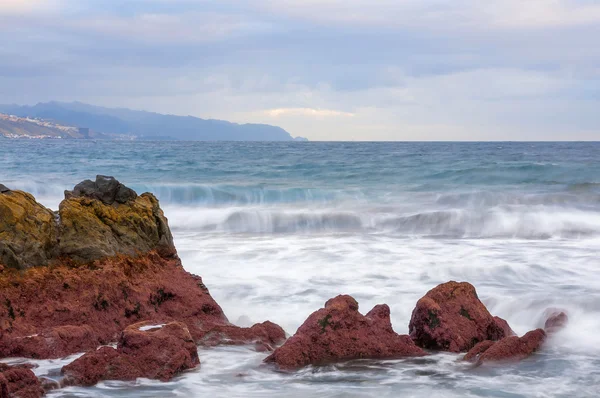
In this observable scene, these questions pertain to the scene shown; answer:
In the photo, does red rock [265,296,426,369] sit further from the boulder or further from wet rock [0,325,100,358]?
the boulder

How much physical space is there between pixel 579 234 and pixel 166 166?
84.1 feet

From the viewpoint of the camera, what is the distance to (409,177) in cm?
2962

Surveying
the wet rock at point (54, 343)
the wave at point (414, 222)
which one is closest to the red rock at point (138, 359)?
the wet rock at point (54, 343)

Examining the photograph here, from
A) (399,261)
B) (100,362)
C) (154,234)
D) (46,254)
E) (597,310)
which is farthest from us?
(399,261)

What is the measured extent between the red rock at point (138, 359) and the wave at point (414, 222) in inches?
394

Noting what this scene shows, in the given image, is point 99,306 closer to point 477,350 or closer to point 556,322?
point 477,350

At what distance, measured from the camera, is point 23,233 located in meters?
6.27

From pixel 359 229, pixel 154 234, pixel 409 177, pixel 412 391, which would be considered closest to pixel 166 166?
pixel 409 177

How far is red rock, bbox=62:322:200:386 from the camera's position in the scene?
517 centimetres

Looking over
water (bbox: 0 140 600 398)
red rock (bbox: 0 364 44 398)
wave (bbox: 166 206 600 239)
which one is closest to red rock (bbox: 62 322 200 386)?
water (bbox: 0 140 600 398)

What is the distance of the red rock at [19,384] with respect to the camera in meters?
4.58

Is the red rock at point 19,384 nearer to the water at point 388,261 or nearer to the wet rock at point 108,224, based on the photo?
the water at point 388,261

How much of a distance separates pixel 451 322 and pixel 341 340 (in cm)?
113

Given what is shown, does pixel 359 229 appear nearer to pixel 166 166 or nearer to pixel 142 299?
pixel 142 299
